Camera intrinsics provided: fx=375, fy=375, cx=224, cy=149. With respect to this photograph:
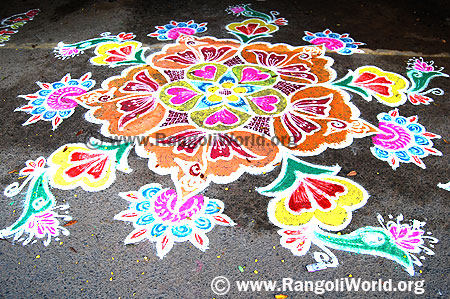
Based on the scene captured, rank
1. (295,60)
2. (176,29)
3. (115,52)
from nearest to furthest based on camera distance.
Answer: (295,60) < (115,52) < (176,29)

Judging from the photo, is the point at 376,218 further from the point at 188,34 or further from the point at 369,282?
the point at 188,34

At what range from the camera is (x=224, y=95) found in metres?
2.86

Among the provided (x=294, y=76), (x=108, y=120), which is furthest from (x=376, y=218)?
(x=108, y=120)

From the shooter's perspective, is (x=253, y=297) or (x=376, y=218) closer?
(x=253, y=297)

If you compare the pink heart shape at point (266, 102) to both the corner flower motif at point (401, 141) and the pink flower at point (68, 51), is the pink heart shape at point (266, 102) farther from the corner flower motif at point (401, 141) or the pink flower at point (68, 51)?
the pink flower at point (68, 51)

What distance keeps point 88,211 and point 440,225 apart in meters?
1.88

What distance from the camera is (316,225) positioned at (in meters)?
1.97

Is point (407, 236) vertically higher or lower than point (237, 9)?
lower

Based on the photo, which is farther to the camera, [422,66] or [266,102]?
[422,66]

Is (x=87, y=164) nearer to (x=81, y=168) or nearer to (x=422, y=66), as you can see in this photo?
(x=81, y=168)

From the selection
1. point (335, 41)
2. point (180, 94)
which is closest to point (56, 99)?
point (180, 94)

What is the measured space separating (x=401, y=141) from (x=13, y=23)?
4.00 metres

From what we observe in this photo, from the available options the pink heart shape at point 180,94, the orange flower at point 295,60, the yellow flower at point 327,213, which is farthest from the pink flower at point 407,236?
the pink heart shape at point 180,94

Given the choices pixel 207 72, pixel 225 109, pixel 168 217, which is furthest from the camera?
pixel 207 72
